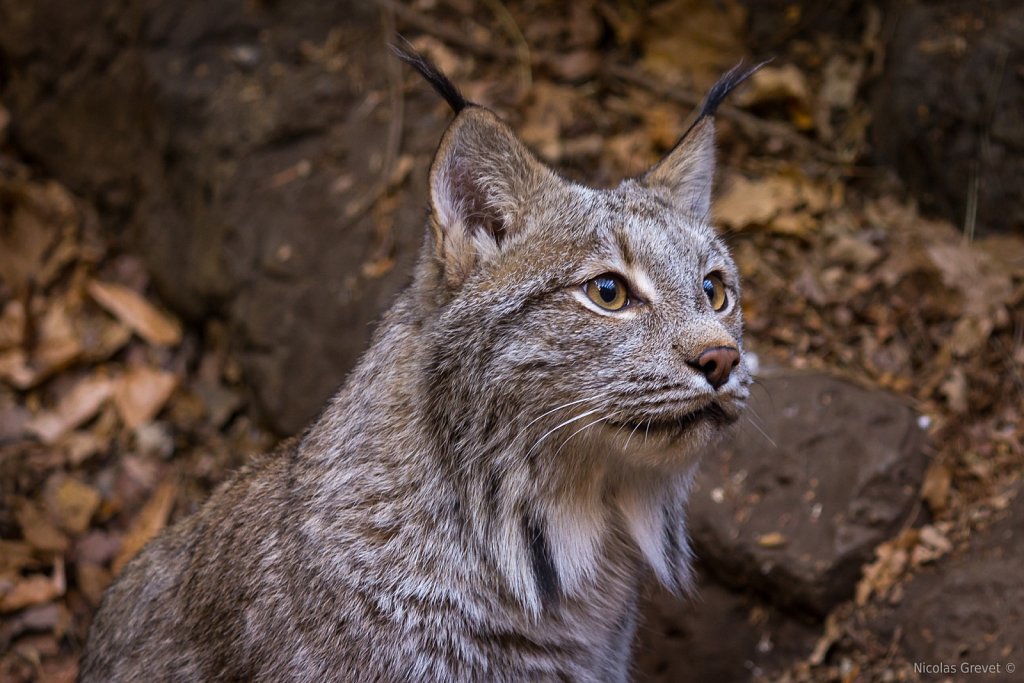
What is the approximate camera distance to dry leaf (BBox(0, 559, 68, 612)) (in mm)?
5559

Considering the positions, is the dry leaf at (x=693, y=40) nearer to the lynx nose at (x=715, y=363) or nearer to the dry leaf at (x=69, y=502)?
the lynx nose at (x=715, y=363)

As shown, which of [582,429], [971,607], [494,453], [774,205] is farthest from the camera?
[774,205]

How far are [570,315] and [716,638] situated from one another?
2596 millimetres

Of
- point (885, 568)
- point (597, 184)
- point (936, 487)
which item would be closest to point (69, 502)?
point (597, 184)

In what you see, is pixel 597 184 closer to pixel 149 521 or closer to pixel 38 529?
pixel 149 521

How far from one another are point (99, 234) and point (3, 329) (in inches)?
42.1

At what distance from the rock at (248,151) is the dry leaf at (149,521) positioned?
798mm

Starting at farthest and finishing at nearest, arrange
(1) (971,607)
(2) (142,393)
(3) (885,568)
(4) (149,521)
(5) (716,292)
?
(2) (142,393)
(4) (149,521)
(3) (885,568)
(1) (971,607)
(5) (716,292)

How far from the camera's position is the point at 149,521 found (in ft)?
20.3

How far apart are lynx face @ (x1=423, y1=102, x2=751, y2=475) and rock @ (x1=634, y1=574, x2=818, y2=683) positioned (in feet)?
6.72

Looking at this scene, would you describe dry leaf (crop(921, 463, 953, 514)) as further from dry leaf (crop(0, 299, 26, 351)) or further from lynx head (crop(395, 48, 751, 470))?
dry leaf (crop(0, 299, 26, 351))

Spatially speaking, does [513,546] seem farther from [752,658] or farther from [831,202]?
[831,202]

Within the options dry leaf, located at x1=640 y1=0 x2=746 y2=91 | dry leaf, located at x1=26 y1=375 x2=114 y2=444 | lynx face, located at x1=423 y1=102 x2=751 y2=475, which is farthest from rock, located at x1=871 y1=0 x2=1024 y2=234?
dry leaf, located at x1=26 y1=375 x2=114 y2=444

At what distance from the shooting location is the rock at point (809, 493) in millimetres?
5020
